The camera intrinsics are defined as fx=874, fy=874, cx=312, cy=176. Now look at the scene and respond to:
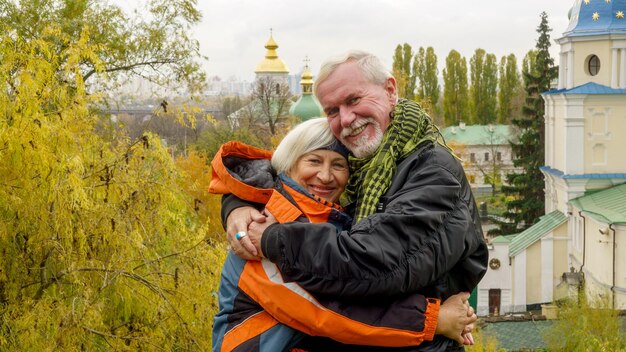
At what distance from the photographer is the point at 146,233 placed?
18.9 ft

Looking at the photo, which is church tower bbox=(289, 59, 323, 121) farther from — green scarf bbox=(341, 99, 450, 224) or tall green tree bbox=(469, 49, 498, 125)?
green scarf bbox=(341, 99, 450, 224)

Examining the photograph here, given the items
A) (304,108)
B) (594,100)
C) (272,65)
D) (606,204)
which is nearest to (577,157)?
(594,100)

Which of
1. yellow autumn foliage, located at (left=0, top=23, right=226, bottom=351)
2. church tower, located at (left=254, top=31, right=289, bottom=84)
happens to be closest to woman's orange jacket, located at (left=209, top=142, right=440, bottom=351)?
yellow autumn foliage, located at (left=0, top=23, right=226, bottom=351)

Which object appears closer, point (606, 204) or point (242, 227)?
point (242, 227)

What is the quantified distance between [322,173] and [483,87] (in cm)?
4744

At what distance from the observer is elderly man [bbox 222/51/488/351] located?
92.9 inches

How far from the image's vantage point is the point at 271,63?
4447cm

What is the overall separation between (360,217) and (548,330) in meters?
14.2

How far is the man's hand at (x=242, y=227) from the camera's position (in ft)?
8.45

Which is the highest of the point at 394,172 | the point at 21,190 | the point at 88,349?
the point at 394,172

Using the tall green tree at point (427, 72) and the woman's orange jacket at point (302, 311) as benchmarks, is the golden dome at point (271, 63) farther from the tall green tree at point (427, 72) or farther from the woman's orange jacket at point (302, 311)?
the woman's orange jacket at point (302, 311)

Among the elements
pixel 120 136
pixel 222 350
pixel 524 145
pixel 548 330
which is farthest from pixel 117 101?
pixel 524 145

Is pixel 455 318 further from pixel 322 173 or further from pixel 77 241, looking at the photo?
pixel 77 241

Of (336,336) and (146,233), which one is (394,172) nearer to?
(336,336)
